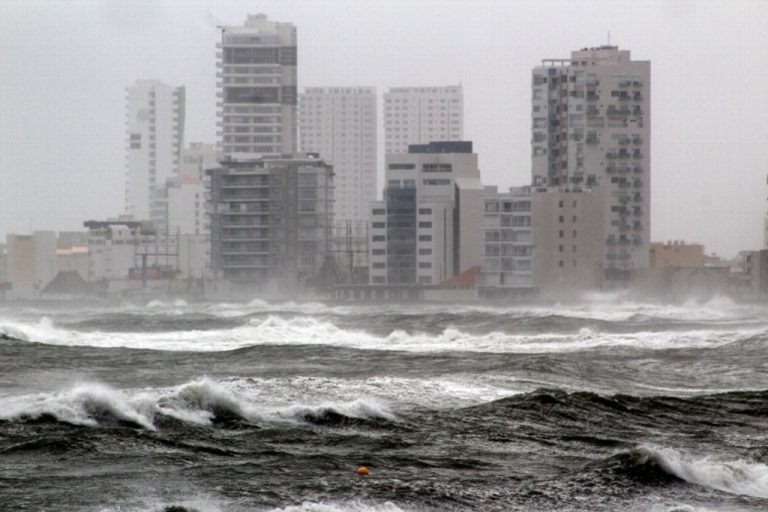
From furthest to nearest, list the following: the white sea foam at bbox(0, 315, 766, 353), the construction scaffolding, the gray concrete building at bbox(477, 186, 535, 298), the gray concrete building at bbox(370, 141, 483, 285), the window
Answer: the construction scaffolding
the window
the gray concrete building at bbox(370, 141, 483, 285)
the gray concrete building at bbox(477, 186, 535, 298)
the white sea foam at bbox(0, 315, 766, 353)

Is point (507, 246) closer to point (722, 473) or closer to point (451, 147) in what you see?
point (451, 147)

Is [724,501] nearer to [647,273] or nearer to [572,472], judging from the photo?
[572,472]

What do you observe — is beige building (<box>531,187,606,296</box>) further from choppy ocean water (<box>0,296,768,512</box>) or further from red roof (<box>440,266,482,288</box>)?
choppy ocean water (<box>0,296,768,512</box>)

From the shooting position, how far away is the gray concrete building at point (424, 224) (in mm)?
160625

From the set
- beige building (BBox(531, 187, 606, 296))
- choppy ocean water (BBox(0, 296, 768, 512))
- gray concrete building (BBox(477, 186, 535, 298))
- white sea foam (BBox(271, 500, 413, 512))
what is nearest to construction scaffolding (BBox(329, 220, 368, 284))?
gray concrete building (BBox(477, 186, 535, 298))

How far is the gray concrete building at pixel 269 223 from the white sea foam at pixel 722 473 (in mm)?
150429

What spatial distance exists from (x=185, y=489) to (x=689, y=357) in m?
32.6

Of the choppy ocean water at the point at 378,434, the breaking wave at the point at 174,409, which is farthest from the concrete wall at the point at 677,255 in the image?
the breaking wave at the point at 174,409

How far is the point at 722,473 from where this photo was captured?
67.5 ft

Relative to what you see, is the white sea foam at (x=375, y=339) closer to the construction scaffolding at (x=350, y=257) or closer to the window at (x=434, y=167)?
the window at (x=434, y=167)

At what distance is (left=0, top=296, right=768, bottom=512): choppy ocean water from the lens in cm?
1875

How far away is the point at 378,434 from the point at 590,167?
150249 mm

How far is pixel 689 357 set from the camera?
159ft

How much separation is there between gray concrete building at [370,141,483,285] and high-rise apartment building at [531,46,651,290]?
11.7 m
